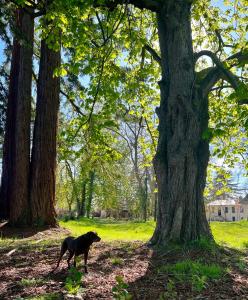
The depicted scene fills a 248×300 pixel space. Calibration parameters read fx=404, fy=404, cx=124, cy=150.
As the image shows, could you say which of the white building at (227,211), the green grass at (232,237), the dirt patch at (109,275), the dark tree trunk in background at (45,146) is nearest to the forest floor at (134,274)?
the dirt patch at (109,275)

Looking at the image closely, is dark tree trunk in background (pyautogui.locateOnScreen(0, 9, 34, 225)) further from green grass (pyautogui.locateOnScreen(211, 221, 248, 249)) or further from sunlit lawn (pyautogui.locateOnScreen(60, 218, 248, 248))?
green grass (pyautogui.locateOnScreen(211, 221, 248, 249))

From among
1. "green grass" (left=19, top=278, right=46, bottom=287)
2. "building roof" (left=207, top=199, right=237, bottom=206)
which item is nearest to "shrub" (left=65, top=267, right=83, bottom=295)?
"green grass" (left=19, top=278, right=46, bottom=287)

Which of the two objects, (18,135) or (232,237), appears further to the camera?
(232,237)

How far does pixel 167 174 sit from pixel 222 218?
7629 centimetres

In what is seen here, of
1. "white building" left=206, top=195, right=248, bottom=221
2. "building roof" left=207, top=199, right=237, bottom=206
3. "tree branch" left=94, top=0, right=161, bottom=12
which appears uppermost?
"tree branch" left=94, top=0, right=161, bottom=12

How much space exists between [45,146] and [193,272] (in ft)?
29.3

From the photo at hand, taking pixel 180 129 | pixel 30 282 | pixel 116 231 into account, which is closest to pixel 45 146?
pixel 116 231

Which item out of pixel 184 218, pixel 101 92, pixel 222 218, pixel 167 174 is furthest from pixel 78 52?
pixel 222 218

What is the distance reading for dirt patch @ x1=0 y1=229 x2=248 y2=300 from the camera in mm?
5430

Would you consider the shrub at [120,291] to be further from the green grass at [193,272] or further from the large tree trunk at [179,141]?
the large tree trunk at [179,141]

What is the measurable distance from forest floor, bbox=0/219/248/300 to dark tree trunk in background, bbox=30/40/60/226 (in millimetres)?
4914

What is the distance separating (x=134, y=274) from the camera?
6.32 meters

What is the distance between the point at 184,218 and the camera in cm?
852

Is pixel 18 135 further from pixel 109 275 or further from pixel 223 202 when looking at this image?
pixel 223 202
